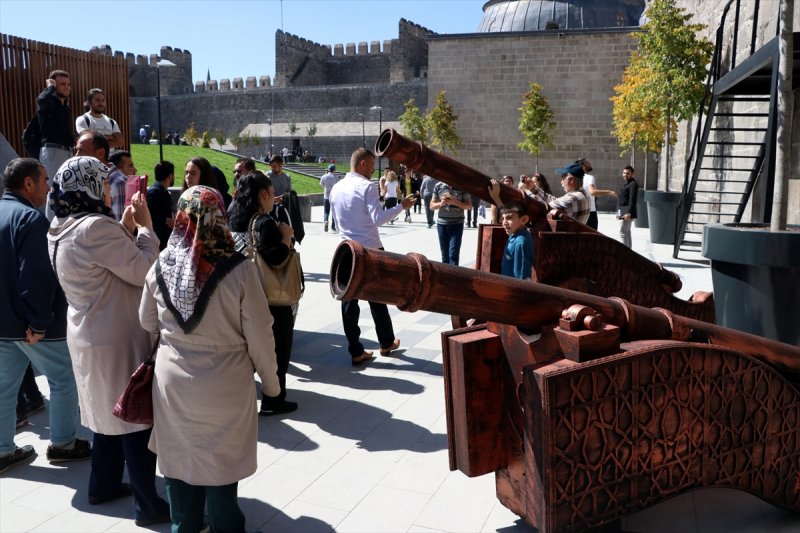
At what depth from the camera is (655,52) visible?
14.4 meters

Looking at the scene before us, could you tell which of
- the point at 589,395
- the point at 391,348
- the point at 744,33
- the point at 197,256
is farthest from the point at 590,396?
the point at 744,33

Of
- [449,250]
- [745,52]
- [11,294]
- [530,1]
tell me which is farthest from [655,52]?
[530,1]

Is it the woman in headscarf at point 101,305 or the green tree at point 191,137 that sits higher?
the green tree at point 191,137

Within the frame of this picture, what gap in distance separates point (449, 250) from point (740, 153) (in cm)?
657

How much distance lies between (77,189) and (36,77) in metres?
7.61

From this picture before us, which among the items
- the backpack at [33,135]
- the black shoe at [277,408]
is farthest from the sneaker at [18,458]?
the backpack at [33,135]

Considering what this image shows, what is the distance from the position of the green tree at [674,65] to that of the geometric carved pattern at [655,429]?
1209cm

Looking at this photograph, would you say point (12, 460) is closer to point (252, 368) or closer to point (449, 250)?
point (252, 368)

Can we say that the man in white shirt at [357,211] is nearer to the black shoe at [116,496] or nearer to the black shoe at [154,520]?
the black shoe at [116,496]

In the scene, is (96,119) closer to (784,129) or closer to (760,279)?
(760,279)

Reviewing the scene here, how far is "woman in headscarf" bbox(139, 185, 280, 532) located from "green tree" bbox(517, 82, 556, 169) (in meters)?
23.5

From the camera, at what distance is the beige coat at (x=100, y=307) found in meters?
2.96

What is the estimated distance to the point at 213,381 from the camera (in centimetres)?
254

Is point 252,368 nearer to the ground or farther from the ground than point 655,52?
nearer to the ground
